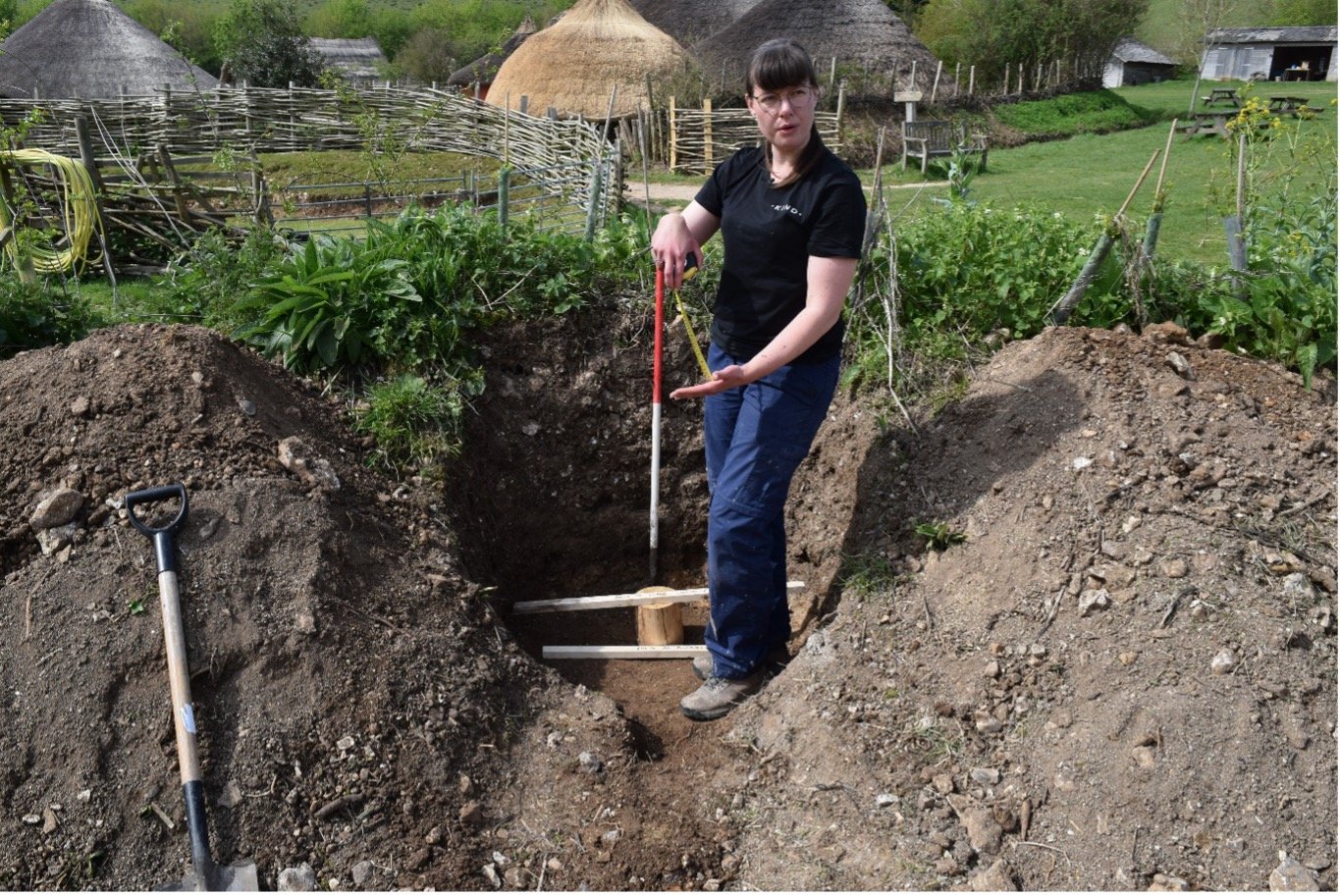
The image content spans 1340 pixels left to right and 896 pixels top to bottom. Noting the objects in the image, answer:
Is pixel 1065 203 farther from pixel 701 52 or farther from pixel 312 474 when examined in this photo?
pixel 701 52

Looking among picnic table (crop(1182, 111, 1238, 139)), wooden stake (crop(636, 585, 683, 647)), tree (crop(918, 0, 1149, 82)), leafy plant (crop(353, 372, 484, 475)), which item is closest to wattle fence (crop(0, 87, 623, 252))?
leafy plant (crop(353, 372, 484, 475))

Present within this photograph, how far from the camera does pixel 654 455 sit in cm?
373

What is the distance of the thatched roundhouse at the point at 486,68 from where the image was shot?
29.5 metres

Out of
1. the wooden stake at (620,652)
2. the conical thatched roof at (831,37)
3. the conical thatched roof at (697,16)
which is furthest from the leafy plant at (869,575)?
the conical thatched roof at (697,16)

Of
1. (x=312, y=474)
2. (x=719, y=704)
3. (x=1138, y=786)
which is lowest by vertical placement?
(x=719, y=704)

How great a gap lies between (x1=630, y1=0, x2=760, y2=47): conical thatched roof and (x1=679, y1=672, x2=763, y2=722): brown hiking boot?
23934 millimetres

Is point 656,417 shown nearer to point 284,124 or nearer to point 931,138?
point 284,124

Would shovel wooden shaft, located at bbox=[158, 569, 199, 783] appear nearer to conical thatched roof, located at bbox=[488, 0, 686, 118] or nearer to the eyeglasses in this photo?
the eyeglasses

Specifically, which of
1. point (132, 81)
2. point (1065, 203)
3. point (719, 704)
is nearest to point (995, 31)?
point (1065, 203)

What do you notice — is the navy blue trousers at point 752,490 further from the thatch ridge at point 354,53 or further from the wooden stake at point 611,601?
the thatch ridge at point 354,53

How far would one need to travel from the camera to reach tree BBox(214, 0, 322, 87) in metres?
22.9

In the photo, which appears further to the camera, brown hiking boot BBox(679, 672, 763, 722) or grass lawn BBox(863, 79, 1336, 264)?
grass lawn BBox(863, 79, 1336, 264)

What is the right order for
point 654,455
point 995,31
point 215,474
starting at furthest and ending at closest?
point 995,31, point 654,455, point 215,474

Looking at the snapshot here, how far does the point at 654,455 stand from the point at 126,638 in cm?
180
